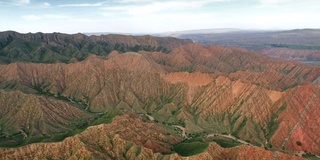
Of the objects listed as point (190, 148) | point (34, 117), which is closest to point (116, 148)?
point (190, 148)

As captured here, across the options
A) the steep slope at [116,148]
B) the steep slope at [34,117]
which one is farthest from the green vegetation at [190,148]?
the steep slope at [34,117]

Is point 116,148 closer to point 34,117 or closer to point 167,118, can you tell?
point 34,117

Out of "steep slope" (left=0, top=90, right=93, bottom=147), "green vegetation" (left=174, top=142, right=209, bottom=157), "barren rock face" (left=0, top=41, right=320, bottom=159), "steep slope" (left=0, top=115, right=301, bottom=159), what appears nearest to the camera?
"steep slope" (left=0, top=115, right=301, bottom=159)

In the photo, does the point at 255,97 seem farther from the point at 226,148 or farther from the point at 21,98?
the point at 21,98

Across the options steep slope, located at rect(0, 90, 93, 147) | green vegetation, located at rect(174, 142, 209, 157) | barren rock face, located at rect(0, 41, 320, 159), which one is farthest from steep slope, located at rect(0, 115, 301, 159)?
steep slope, located at rect(0, 90, 93, 147)

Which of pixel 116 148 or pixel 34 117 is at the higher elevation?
pixel 116 148

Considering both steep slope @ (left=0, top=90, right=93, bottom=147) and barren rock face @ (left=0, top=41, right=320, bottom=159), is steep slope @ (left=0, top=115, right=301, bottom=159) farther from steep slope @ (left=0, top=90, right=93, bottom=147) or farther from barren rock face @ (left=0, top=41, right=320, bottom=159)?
steep slope @ (left=0, top=90, right=93, bottom=147)
